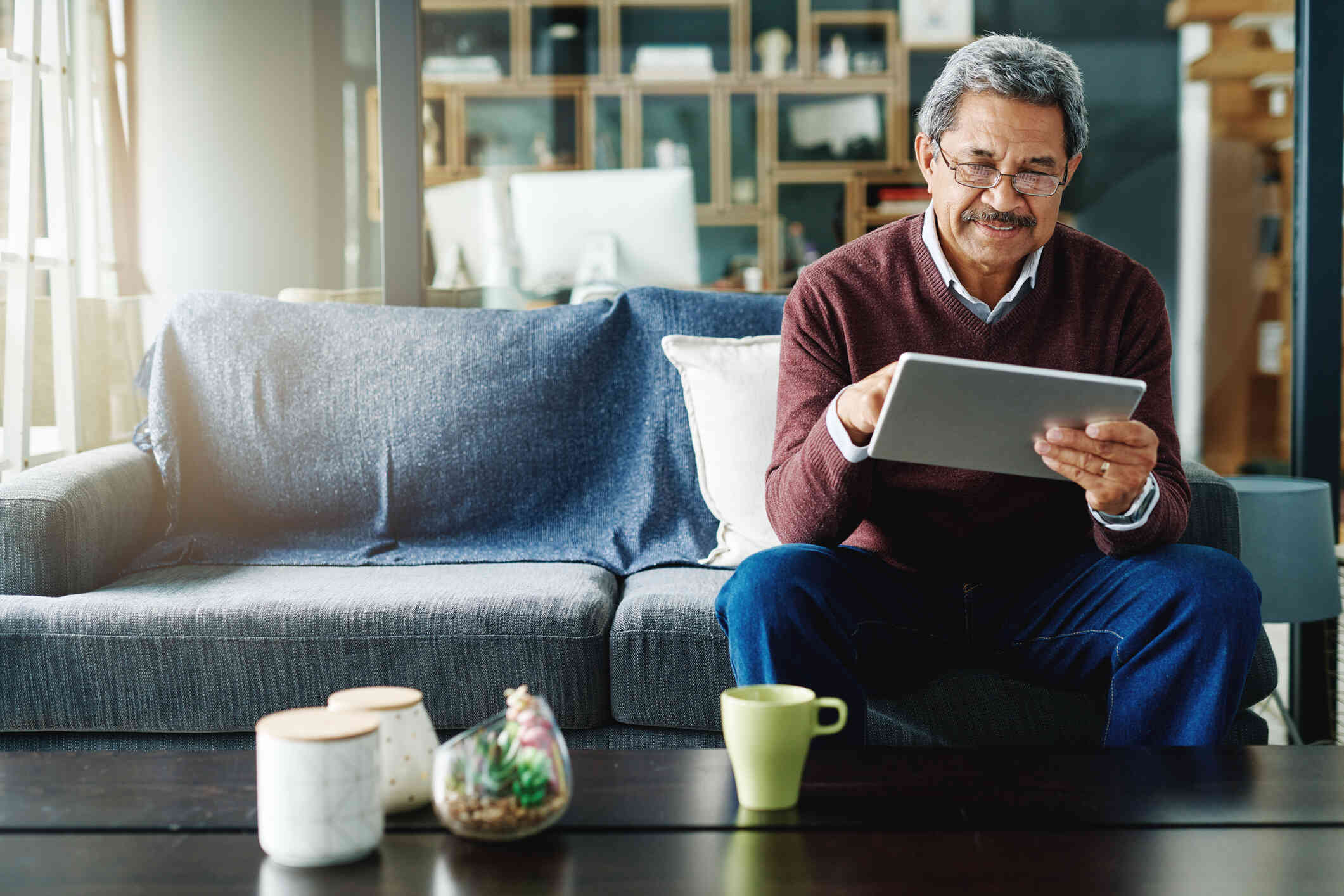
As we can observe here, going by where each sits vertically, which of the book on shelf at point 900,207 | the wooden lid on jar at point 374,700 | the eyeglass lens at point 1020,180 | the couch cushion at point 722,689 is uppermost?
the book on shelf at point 900,207

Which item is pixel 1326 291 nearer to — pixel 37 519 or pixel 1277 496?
pixel 1277 496

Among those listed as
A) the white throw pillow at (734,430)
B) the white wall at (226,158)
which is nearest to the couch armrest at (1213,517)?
the white throw pillow at (734,430)

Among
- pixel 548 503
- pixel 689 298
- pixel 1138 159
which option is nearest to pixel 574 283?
pixel 689 298

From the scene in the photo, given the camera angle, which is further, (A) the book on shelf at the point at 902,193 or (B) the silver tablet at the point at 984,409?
(A) the book on shelf at the point at 902,193

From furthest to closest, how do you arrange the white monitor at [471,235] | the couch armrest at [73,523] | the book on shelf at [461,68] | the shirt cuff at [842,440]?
the book on shelf at [461,68], the white monitor at [471,235], the couch armrest at [73,523], the shirt cuff at [842,440]

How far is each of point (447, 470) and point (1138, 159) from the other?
225cm

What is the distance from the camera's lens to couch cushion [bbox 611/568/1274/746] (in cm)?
150

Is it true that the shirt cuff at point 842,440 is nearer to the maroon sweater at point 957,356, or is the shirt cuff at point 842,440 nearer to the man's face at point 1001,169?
the maroon sweater at point 957,356

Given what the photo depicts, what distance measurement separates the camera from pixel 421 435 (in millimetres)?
2037

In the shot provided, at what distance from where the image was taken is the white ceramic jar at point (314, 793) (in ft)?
2.59

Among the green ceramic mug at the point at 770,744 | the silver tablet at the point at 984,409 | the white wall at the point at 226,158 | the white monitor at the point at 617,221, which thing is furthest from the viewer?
the white wall at the point at 226,158

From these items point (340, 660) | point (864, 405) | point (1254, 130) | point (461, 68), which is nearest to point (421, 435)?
point (340, 660)

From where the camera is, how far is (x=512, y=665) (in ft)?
5.22

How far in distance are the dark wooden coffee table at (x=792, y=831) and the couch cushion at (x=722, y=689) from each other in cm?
47
